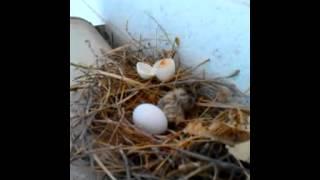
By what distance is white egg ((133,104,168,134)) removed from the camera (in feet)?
3.60

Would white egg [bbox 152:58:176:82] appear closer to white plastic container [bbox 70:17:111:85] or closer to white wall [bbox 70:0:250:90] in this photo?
white wall [bbox 70:0:250:90]

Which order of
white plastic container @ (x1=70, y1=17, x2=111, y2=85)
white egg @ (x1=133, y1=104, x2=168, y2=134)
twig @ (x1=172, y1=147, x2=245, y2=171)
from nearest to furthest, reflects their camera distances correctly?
twig @ (x1=172, y1=147, x2=245, y2=171) → white egg @ (x1=133, y1=104, x2=168, y2=134) → white plastic container @ (x1=70, y1=17, x2=111, y2=85)

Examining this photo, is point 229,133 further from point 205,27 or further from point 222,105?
point 205,27

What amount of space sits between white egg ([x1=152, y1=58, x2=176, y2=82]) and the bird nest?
2cm

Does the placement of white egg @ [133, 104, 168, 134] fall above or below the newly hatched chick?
below

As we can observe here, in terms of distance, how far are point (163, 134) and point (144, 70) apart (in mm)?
252

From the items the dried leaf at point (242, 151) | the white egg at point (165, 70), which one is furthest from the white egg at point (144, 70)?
the dried leaf at point (242, 151)

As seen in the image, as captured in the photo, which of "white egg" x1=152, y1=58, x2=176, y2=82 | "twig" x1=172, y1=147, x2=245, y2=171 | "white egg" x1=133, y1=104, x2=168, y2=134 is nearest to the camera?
"twig" x1=172, y1=147, x2=245, y2=171

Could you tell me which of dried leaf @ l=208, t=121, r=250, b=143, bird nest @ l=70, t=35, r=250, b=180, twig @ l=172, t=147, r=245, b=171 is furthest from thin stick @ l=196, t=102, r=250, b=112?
twig @ l=172, t=147, r=245, b=171

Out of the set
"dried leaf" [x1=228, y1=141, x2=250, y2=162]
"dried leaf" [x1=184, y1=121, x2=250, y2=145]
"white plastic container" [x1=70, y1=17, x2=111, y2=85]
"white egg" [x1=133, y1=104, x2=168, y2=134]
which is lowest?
"dried leaf" [x1=228, y1=141, x2=250, y2=162]

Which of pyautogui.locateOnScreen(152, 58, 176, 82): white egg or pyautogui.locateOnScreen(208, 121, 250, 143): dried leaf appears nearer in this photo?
pyautogui.locateOnScreen(208, 121, 250, 143): dried leaf

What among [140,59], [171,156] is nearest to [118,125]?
[171,156]

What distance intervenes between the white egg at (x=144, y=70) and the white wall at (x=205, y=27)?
12 cm
